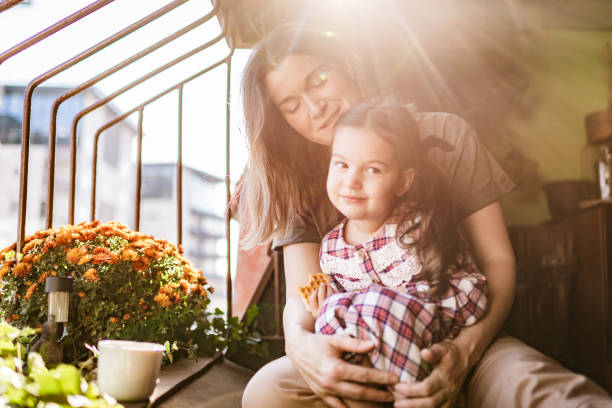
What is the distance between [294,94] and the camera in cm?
95

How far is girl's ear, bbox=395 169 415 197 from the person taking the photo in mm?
793

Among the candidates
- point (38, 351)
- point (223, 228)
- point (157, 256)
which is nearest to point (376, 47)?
point (223, 228)

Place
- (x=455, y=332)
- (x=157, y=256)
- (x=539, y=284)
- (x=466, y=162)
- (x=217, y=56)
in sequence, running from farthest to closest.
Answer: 1. (x=539, y=284)
2. (x=217, y=56)
3. (x=157, y=256)
4. (x=466, y=162)
5. (x=455, y=332)

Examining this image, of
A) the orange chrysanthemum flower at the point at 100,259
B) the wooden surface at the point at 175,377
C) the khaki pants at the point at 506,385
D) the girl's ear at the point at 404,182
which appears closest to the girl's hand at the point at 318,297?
the khaki pants at the point at 506,385

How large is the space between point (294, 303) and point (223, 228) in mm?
385

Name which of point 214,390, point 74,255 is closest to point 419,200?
point 214,390

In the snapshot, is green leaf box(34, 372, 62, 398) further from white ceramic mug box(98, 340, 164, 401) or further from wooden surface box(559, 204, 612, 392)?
wooden surface box(559, 204, 612, 392)

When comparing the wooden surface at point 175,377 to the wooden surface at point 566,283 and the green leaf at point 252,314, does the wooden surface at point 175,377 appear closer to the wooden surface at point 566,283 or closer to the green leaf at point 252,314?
the green leaf at point 252,314

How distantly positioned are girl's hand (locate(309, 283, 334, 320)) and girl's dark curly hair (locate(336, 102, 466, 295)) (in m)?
0.16

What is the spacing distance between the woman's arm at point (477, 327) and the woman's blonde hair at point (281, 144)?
0.30m

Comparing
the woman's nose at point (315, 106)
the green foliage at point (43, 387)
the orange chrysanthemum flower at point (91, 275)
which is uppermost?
the woman's nose at point (315, 106)

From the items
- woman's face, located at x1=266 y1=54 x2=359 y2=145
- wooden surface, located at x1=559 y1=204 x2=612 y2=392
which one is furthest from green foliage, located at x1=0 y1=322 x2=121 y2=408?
wooden surface, located at x1=559 y1=204 x2=612 y2=392

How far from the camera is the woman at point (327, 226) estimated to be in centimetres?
73

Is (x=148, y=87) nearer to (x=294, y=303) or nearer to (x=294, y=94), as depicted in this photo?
(x=294, y=94)
